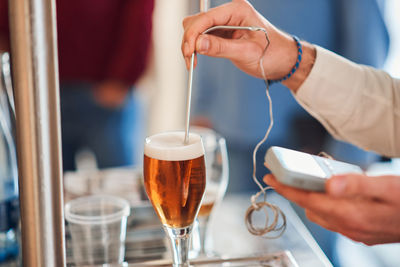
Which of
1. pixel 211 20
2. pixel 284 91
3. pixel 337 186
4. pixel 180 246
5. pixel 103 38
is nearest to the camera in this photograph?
pixel 337 186

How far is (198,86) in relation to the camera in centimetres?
278

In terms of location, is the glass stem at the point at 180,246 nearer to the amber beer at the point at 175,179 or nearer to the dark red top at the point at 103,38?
the amber beer at the point at 175,179

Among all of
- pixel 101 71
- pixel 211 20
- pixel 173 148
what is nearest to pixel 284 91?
pixel 101 71

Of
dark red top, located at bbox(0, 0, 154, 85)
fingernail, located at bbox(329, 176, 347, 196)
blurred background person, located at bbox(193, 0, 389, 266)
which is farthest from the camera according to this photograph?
blurred background person, located at bbox(193, 0, 389, 266)

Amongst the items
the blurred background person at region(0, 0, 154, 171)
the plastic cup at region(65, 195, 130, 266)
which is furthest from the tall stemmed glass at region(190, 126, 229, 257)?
the blurred background person at region(0, 0, 154, 171)

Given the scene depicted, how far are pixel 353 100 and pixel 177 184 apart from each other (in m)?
0.48

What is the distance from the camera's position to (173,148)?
505 millimetres

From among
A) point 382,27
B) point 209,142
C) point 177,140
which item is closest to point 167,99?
point 382,27

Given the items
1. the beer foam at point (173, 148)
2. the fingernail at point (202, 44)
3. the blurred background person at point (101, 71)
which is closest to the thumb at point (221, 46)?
the fingernail at point (202, 44)

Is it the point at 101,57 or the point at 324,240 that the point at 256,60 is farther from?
the point at 101,57

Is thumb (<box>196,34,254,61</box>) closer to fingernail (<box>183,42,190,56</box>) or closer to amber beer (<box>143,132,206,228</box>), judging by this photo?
fingernail (<box>183,42,190,56</box>)

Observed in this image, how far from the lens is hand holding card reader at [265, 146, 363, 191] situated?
420 millimetres

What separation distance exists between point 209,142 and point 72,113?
117cm

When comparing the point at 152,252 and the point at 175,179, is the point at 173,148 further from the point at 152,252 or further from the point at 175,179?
the point at 152,252
